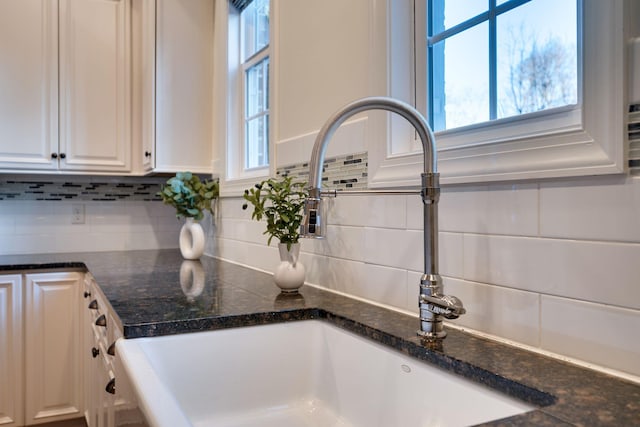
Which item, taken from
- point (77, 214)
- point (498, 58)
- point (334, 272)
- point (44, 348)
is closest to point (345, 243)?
point (334, 272)

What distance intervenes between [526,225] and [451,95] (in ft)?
1.53

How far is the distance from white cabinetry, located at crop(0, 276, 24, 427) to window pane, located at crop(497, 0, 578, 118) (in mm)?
2348

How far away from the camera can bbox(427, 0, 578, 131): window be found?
0.99 m

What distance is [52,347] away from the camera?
8.20 ft

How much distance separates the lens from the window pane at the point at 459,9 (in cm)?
119

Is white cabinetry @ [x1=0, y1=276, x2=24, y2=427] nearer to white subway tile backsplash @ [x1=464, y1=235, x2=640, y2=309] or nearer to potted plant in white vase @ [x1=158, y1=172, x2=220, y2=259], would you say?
potted plant in white vase @ [x1=158, y1=172, x2=220, y2=259]

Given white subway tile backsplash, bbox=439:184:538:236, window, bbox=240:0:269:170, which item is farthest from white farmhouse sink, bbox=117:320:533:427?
Result: window, bbox=240:0:269:170

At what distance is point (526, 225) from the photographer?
942 millimetres

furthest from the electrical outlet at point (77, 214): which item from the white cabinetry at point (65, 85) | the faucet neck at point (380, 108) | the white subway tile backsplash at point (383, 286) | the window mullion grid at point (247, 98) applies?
the faucet neck at point (380, 108)

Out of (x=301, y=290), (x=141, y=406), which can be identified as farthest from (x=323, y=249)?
(x=141, y=406)

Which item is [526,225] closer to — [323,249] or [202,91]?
[323,249]

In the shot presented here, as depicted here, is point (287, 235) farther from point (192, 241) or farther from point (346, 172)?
point (192, 241)

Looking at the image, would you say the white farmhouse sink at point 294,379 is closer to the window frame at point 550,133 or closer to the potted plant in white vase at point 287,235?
the potted plant in white vase at point 287,235

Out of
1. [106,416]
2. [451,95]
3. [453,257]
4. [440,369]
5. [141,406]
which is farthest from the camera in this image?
[106,416]
